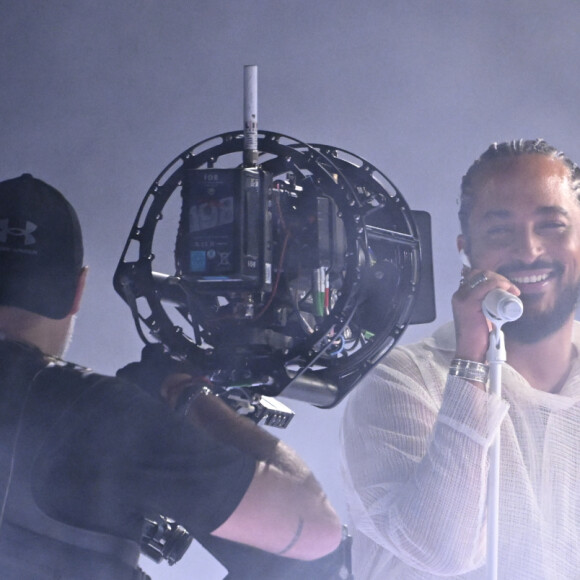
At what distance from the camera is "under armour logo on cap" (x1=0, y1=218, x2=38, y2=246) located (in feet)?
3.97

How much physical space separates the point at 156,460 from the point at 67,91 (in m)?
0.80

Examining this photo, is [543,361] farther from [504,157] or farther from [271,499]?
[271,499]

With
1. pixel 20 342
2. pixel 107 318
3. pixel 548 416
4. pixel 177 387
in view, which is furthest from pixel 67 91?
pixel 548 416

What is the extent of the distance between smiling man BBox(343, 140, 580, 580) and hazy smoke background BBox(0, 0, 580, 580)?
341 millimetres

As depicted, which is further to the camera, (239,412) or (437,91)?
(437,91)

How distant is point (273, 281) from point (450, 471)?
0.44 meters

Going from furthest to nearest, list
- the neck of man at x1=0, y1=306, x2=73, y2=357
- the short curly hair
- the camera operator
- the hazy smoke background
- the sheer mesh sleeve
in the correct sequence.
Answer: the short curly hair
the hazy smoke background
the sheer mesh sleeve
the neck of man at x1=0, y1=306, x2=73, y2=357
the camera operator

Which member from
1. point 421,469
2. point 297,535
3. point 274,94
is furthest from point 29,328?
point 274,94

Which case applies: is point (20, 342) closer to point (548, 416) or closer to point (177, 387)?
point (177, 387)

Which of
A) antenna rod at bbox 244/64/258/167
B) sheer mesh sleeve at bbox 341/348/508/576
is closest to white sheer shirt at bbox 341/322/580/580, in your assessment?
sheer mesh sleeve at bbox 341/348/508/576

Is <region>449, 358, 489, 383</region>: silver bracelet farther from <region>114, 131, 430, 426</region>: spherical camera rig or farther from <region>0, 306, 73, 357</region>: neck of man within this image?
<region>0, 306, 73, 357</region>: neck of man

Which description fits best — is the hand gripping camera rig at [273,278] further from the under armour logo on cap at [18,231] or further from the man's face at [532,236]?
the man's face at [532,236]

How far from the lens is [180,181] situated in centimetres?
128

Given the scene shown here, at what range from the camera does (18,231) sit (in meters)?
1.22
